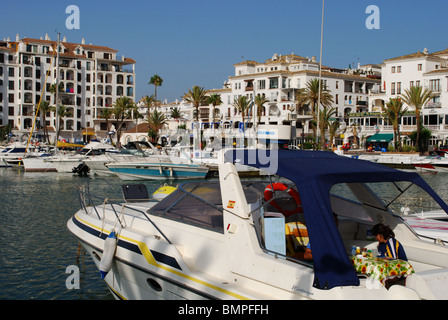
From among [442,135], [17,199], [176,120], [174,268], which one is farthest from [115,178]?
[176,120]

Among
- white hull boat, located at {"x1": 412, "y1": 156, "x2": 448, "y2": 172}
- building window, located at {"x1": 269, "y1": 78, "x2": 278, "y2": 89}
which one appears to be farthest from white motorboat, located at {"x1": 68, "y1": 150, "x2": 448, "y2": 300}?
building window, located at {"x1": 269, "y1": 78, "x2": 278, "y2": 89}

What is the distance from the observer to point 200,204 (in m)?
8.18

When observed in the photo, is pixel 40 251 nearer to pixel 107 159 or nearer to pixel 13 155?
pixel 107 159

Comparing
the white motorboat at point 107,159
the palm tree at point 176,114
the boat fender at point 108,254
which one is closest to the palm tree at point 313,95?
the white motorboat at point 107,159

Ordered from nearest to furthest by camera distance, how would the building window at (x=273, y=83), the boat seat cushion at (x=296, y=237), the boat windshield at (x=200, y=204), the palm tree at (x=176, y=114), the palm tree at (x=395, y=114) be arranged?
the boat seat cushion at (x=296, y=237)
the boat windshield at (x=200, y=204)
the palm tree at (x=395, y=114)
the building window at (x=273, y=83)
the palm tree at (x=176, y=114)

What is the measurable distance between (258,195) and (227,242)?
193 cm

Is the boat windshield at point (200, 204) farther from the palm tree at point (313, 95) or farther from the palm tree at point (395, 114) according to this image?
the palm tree at point (313, 95)

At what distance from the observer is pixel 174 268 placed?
7.30m

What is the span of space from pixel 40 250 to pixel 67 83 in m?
99.9

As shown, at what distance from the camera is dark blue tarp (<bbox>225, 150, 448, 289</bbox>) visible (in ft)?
18.5

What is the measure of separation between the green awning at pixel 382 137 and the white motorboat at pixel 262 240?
6692cm

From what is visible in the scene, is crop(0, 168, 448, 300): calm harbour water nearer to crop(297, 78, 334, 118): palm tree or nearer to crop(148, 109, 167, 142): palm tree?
crop(297, 78, 334, 118): palm tree

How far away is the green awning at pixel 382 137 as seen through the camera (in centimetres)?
7203
